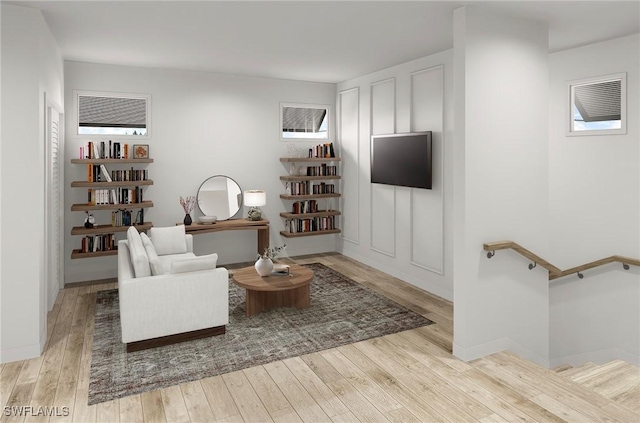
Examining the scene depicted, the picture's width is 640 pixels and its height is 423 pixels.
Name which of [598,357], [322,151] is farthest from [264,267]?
[598,357]

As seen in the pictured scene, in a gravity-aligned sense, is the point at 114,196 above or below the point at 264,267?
above

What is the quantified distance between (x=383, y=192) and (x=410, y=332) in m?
2.61

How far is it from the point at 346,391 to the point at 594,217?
327 cm

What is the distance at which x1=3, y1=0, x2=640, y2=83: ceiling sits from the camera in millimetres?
3562

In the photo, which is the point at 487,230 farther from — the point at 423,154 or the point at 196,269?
the point at 196,269

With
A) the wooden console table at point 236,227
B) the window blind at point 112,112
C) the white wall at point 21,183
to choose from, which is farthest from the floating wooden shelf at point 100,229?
the white wall at point 21,183

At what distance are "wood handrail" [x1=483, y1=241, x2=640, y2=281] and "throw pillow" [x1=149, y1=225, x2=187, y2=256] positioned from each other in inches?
145

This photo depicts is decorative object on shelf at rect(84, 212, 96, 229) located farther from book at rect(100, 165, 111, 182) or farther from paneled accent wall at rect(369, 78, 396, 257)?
paneled accent wall at rect(369, 78, 396, 257)

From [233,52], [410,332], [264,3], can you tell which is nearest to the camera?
[264,3]

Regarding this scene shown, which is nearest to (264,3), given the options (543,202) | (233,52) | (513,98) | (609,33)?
(233,52)

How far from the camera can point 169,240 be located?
5605 mm

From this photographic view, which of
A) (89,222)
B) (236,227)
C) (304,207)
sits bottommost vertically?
(236,227)

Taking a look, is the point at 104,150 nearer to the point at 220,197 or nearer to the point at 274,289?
the point at 220,197

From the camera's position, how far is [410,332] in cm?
419
